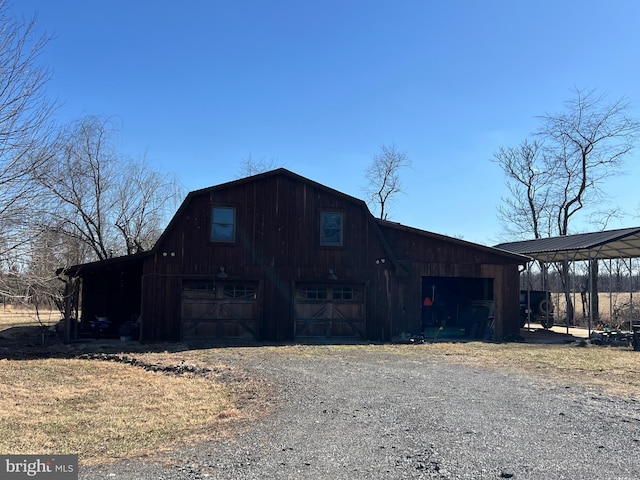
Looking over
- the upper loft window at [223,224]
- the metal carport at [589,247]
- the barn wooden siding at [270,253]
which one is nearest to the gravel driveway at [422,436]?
the barn wooden siding at [270,253]

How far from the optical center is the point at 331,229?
60.5 ft

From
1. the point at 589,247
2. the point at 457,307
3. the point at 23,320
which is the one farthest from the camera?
the point at 23,320

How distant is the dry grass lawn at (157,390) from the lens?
6375 millimetres

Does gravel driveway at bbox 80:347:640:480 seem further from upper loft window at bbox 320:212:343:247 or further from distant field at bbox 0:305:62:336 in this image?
distant field at bbox 0:305:62:336

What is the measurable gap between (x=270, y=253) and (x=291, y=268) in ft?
2.81

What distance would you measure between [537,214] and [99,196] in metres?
27.3

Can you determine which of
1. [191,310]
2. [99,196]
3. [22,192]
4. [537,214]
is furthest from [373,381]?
[537,214]

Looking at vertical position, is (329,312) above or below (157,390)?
above

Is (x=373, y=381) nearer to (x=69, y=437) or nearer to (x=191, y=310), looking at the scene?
(x=69, y=437)

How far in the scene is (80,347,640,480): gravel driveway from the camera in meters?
5.18

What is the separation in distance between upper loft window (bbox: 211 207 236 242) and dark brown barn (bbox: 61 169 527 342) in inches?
1.3

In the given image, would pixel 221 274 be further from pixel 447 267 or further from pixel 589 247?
pixel 589 247

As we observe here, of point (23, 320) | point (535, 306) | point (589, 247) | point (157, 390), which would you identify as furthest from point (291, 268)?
point (23, 320)

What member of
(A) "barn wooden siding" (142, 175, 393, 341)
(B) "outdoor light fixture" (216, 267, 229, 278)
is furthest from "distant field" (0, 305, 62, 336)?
(B) "outdoor light fixture" (216, 267, 229, 278)
